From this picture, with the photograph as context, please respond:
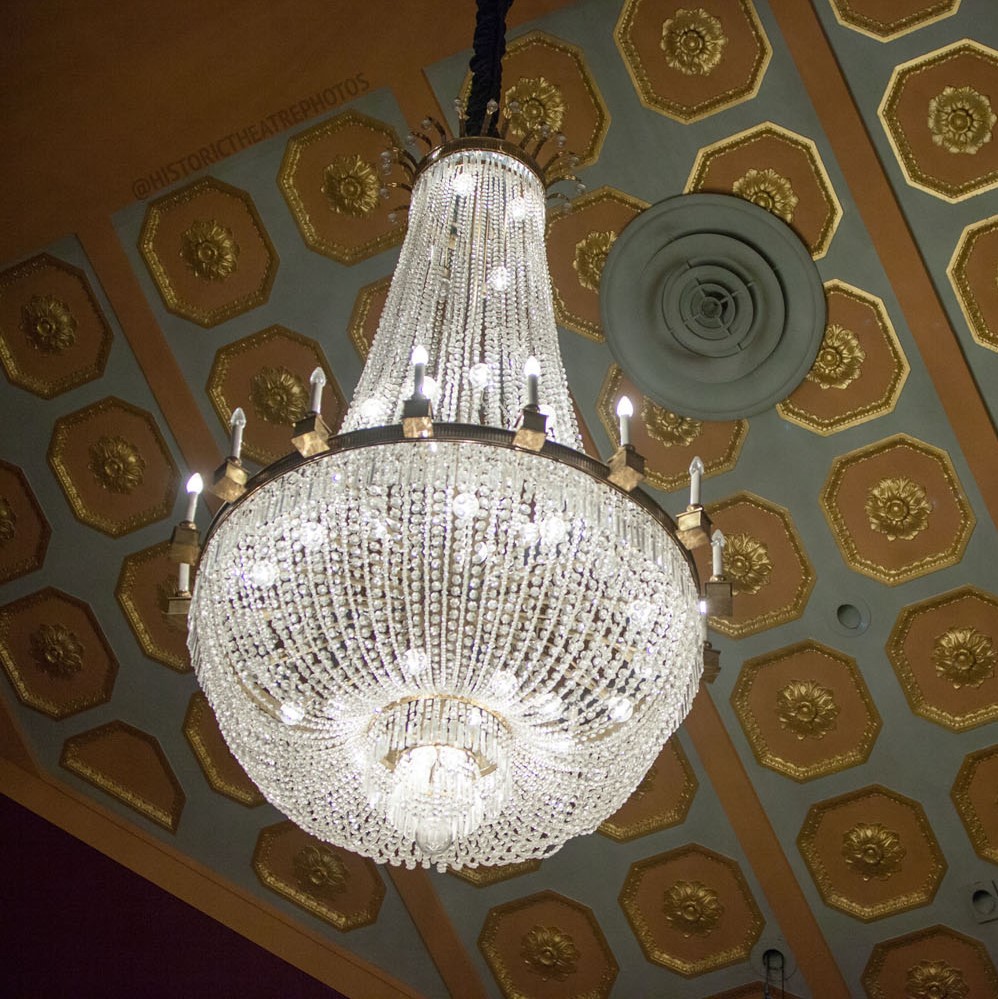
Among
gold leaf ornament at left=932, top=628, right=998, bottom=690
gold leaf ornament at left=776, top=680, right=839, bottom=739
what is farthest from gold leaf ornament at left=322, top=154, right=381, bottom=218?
gold leaf ornament at left=932, top=628, right=998, bottom=690

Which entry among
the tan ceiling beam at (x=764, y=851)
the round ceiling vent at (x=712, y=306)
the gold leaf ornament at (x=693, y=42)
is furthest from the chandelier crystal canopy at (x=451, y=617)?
the tan ceiling beam at (x=764, y=851)

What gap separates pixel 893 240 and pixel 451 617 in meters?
2.40

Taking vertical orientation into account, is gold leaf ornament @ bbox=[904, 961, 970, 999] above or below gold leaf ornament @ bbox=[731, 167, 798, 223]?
below

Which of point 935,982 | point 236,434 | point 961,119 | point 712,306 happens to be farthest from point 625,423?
point 935,982

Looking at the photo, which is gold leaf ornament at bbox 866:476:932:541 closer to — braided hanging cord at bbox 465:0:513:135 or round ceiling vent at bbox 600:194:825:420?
round ceiling vent at bbox 600:194:825:420

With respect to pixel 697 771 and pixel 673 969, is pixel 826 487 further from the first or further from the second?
pixel 673 969

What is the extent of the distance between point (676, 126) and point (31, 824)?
3655 mm

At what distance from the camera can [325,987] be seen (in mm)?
5602

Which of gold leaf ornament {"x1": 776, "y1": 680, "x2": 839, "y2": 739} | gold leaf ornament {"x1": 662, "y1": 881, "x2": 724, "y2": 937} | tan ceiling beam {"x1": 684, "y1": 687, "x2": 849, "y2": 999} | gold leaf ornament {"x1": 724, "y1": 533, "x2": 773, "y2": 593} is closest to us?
gold leaf ornament {"x1": 724, "y1": 533, "x2": 773, "y2": 593}

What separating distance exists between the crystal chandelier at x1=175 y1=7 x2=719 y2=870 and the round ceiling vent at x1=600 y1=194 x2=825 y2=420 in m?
1.44

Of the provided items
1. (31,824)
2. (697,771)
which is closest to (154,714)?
(31,824)

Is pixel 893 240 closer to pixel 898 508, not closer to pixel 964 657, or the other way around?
pixel 898 508

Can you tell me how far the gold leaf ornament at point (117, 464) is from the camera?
5.24 m

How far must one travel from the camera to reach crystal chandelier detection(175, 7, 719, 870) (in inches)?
110
